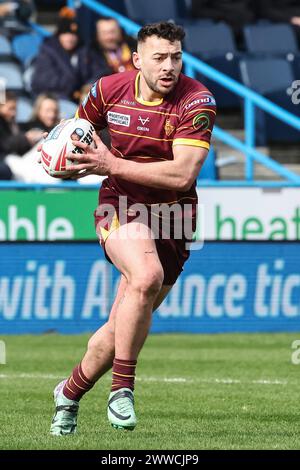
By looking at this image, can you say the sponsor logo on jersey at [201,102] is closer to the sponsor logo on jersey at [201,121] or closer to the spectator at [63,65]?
the sponsor logo on jersey at [201,121]

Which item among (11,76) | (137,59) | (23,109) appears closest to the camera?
(137,59)

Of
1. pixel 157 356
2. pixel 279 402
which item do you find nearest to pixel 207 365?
pixel 157 356

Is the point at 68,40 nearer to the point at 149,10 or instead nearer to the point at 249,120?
the point at 149,10

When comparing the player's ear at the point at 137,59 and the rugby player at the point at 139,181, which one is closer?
the rugby player at the point at 139,181

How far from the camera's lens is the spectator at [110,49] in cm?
1508

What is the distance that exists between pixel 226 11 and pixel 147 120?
37.2 ft

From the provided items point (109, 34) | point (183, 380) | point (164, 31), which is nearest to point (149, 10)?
point (109, 34)

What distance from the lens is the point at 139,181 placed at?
6715 mm

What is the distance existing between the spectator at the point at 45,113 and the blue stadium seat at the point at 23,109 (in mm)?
1874

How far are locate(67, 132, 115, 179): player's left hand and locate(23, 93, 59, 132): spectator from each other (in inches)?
267

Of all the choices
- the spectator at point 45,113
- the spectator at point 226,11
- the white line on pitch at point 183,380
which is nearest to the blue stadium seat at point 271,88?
the spectator at point 226,11

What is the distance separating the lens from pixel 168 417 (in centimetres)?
765

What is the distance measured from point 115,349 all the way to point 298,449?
115 cm

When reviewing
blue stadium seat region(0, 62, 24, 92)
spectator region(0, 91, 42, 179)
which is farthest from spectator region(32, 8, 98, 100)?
spectator region(0, 91, 42, 179)
